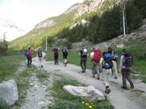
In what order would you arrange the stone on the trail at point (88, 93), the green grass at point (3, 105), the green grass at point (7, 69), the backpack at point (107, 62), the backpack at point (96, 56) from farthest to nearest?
the backpack at point (96, 56) → the green grass at point (7, 69) → the backpack at point (107, 62) → the stone on the trail at point (88, 93) → the green grass at point (3, 105)

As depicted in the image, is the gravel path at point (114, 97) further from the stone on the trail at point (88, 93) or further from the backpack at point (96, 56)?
the backpack at point (96, 56)

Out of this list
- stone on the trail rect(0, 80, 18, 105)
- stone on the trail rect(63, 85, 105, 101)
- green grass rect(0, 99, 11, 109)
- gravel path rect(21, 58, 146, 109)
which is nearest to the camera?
green grass rect(0, 99, 11, 109)

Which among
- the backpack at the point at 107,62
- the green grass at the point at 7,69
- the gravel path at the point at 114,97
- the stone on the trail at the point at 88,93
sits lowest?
the gravel path at the point at 114,97

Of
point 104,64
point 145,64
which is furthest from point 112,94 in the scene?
point 145,64

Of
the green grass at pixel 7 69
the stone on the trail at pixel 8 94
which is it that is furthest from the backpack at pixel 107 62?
the green grass at pixel 7 69

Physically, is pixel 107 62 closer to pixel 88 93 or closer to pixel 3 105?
pixel 88 93

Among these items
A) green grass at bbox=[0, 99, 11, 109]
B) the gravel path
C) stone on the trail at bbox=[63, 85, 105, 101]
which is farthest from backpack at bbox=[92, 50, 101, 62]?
green grass at bbox=[0, 99, 11, 109]

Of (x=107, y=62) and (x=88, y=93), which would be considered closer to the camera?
(x=88, y=93)

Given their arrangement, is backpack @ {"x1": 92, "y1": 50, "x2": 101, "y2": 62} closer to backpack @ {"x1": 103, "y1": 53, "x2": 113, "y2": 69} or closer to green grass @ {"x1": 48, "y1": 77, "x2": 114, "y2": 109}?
backpack @ {"x1": 103, "y1": 53, "x2": 113, "y2": 69}

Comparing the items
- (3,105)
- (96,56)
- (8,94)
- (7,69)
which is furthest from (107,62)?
(7,69)

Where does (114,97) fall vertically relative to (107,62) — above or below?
below

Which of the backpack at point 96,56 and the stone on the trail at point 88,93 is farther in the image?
the backpack at point 96,56

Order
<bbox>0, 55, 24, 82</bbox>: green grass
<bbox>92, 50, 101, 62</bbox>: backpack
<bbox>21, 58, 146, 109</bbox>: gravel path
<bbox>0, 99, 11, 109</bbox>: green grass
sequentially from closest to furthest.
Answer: <bbox>0, 99, 11, 109</bbox>: green grass
<bbox>21, 58, 146, 109</bbox>: gravel path
<bbox>0, 55, 24, 82</bbox>: green grass
<bbox>92, 50, 101, 62</bbox>: backpack

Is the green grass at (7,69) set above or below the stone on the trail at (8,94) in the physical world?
above
